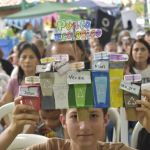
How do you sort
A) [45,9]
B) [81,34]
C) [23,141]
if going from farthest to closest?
[45,9] → [23,141] → [81,34]

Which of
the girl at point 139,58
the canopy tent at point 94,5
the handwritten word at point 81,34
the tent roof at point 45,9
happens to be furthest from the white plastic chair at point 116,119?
the canopy tent at point 94,5

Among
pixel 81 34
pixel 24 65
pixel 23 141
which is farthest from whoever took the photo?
pixel 24 65

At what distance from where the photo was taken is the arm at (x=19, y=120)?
5.64 ft

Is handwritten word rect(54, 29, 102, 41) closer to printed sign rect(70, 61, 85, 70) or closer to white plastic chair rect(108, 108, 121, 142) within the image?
printed sign rect(70, 61, 85, 70)

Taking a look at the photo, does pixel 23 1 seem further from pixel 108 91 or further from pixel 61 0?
pixel 108 91

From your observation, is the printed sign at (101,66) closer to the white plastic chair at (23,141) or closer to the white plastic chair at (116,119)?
the white plastic chair at (23,141)

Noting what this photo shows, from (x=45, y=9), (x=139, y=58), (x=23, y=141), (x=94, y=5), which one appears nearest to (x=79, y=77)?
(x=23, y=141)

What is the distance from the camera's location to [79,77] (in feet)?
5.60

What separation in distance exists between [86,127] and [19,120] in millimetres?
287

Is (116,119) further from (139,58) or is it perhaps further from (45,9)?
(45,9)

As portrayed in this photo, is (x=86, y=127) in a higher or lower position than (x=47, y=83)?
lower

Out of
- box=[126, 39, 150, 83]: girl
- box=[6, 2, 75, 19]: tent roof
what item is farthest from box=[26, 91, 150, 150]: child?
box=[6, 2, 75, 19]: tent roof

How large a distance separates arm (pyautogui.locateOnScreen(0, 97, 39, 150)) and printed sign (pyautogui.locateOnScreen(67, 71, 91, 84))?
0.19 meters

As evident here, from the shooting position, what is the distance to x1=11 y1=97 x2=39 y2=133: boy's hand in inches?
67.6
